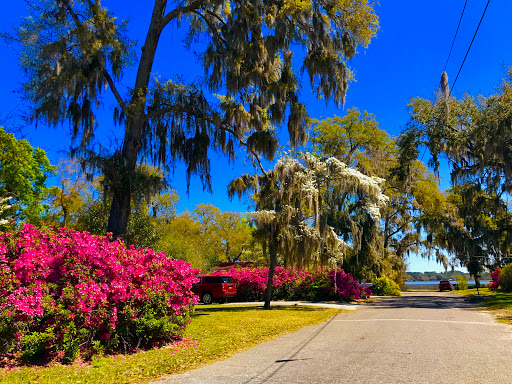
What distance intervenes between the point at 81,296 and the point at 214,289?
45.3ft

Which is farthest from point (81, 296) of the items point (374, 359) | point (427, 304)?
point (427, 304)

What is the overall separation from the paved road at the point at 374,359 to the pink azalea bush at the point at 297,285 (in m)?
12.2

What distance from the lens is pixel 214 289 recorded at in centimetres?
1992

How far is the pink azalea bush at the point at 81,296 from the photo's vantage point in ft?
20.1

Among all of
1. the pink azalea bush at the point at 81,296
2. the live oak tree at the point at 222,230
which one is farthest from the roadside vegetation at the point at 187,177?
the live oak tree at the point at 222,230

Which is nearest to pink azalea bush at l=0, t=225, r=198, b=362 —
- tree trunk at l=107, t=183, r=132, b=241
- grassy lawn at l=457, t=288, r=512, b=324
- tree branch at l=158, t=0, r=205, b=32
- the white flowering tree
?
tree trunk at l=107, t=183, r=132, b=241

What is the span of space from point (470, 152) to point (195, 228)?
35355 millimetres

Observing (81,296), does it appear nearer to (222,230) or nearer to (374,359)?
(374,359)

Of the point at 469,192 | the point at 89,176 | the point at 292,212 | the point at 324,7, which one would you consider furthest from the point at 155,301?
the point at 469,192

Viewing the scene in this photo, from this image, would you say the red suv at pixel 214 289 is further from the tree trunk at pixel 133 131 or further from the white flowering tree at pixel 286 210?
the tree trunk at pixel 133 131

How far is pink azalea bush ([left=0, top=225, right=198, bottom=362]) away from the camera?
6.12 m

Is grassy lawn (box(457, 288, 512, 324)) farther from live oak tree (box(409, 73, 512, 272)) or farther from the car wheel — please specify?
the car wheel

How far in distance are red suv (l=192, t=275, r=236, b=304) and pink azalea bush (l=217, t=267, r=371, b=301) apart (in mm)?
1993

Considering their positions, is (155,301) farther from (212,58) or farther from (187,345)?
(212,58)
